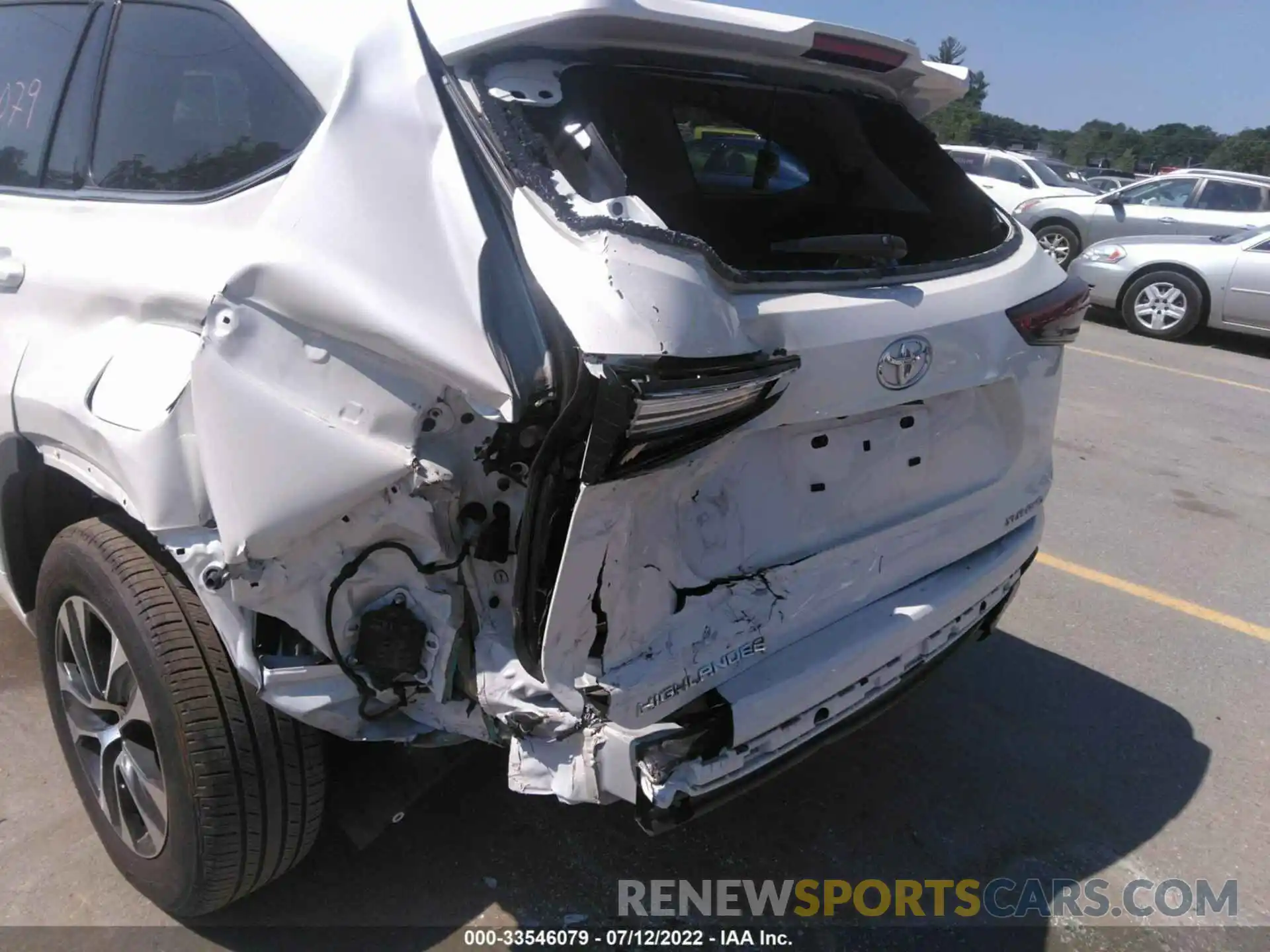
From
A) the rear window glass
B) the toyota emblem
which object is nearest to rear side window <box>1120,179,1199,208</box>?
the rear window glass

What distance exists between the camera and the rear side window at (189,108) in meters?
2.14

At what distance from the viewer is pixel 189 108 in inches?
91.8

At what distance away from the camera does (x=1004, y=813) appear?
2.88 metres

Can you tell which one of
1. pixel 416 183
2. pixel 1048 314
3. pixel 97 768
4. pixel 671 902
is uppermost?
pixel 416 183

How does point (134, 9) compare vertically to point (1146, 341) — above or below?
above

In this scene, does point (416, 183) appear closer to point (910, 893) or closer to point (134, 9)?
point (134, 9)

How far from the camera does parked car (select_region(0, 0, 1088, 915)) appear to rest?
176 centimetres

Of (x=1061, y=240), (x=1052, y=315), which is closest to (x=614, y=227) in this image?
(x=1052, y=315)

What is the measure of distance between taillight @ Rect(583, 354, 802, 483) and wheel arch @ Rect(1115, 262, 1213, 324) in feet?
32.3

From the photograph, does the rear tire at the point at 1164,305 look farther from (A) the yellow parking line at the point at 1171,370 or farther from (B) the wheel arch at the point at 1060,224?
(B) the wheel arch at the point at 1060,224

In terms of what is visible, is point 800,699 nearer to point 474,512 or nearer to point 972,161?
point 474,512

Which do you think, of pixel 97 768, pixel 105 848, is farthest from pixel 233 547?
pixel 105 848

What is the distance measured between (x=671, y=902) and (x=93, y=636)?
156 cm

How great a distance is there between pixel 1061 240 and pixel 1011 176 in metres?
2.01
